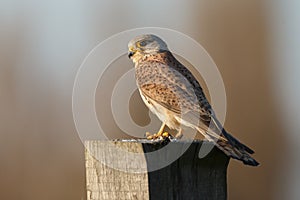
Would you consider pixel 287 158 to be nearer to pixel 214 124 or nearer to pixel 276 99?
pixel 276 99

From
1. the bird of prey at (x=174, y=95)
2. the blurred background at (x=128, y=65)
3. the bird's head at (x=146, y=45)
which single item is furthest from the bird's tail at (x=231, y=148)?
the blurred background at (x=128, y=65)

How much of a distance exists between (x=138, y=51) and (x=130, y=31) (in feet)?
1.48

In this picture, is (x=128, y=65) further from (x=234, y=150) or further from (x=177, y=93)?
(x=234, y=150)

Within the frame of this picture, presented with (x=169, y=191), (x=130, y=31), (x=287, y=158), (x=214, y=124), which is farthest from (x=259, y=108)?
(x=169, y=191)

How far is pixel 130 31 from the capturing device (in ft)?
4.78

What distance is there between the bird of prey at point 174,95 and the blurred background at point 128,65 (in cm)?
43

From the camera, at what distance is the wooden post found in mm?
812

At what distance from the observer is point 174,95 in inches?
36.6

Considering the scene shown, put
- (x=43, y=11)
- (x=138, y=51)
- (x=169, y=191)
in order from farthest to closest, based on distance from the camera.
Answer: (x=43, y=11)
(x=138, y=51)
(x=169, y=191)

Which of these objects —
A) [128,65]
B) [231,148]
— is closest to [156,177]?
[231,148]

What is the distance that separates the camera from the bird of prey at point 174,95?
872 millimetres

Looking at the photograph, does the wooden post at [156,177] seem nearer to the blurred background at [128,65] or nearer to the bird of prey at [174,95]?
the bird of prey at [174,95]

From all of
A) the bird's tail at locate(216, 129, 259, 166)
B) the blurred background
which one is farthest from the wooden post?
the blurred background

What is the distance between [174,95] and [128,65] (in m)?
0.52
